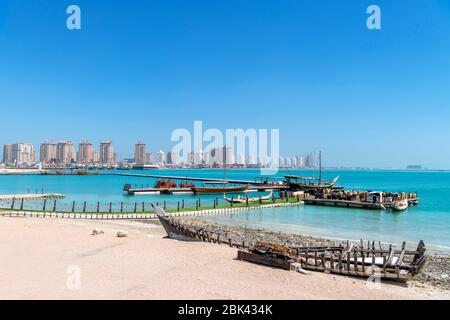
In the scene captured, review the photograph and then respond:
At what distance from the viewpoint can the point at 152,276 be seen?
49.6 ft

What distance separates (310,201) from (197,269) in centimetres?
4243

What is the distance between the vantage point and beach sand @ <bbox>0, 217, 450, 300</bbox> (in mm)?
13156

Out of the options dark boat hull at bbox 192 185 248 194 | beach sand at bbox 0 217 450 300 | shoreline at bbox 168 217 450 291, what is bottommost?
dark boat hull at bbox 192 185 248 194

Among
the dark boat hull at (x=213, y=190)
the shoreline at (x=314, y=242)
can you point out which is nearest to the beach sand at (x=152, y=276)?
the shoreline at (x=314, y=242)

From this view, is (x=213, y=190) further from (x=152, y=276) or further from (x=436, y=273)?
(x=152, y=276)

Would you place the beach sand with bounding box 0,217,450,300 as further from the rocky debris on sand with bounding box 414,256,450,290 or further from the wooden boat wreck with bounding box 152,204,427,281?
the rocky debris on sand with bounding box 414,256,450,290

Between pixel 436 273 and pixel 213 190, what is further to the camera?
pixel 213 190

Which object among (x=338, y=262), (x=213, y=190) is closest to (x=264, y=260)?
(x=338, y=262)

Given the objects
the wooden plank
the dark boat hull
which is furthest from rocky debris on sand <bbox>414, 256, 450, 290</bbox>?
the dark boat hull

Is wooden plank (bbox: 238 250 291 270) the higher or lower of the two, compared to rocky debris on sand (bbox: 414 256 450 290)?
higher

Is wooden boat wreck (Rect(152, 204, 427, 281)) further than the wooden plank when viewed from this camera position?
A: No

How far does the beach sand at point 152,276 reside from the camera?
13.2 metres
